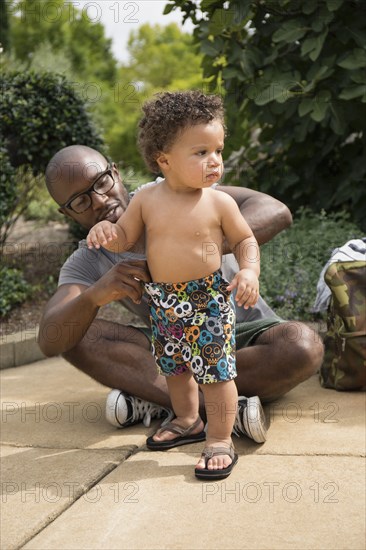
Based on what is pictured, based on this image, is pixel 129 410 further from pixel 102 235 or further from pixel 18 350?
pixel 18 350

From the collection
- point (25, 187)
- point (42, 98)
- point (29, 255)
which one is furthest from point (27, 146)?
point (29, 255)

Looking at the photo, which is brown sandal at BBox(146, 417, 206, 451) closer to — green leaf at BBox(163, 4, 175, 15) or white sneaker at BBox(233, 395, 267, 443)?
white sneaker at BBox(233, 395, 267, 443)

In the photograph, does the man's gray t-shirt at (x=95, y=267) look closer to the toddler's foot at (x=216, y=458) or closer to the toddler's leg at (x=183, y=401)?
the toddler's leg at (x=183, y=401)

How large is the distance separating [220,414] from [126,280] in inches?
22.6

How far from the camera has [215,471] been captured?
2629 mm

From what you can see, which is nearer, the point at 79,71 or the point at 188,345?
the point at 188,345

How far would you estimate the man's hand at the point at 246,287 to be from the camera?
248 centimetres

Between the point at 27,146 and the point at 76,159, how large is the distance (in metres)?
2.65

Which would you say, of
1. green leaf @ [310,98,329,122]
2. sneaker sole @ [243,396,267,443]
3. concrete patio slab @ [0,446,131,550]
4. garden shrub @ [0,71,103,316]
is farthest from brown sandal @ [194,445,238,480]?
garden shrub @ [0,71,103,316]

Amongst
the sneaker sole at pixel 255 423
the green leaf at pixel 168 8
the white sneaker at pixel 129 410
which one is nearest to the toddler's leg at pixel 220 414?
the sneaker sole at pixel 255 423

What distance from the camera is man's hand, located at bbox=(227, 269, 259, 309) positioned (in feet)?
8.14

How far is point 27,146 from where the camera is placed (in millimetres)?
5805

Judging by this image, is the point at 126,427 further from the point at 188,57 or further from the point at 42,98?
the point at 188,57

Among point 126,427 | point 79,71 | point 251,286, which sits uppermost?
point 79,71
